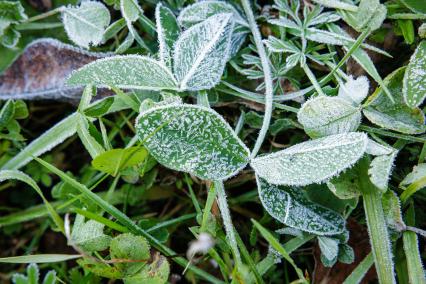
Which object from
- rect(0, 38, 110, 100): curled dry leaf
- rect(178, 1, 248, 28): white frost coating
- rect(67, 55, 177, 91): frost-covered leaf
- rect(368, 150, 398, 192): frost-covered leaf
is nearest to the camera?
rect(368, 150, 398, 192): frost-covered leaf

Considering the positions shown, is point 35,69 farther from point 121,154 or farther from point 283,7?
point 283,7

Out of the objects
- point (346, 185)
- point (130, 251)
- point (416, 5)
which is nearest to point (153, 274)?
point (130, 251)

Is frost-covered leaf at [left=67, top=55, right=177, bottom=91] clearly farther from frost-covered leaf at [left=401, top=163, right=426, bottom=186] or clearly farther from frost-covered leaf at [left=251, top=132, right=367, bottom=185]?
frost-covered leaf at [left=401, top=163, right=426, bottom=186]

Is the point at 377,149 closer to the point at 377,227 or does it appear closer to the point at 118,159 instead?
the point at 377,227

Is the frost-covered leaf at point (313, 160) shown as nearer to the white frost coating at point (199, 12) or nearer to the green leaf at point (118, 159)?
the green leaf at point (118, 159)

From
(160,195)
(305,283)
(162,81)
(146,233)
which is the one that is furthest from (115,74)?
(305,283)

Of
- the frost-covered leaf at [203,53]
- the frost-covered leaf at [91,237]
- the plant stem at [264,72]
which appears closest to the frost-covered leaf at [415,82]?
the plant stem at [264,72]

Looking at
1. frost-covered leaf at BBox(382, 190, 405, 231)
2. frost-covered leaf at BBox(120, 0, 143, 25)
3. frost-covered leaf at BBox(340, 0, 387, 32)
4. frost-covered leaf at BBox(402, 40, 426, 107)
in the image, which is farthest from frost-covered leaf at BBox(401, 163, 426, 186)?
frost-covered leaf at BBox(120, 0, 143, 25)
